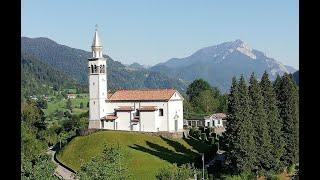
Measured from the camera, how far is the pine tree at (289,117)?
123 feet

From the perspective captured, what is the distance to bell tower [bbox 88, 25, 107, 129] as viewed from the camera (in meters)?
54.0

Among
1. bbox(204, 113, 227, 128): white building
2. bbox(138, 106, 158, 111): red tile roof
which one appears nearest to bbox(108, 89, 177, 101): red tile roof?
bbox(138, 106, 158, 111): red tile roof

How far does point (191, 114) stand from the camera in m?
80.1

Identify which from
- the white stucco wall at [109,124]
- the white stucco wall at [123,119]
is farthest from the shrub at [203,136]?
the white stucco wall at [109,124]

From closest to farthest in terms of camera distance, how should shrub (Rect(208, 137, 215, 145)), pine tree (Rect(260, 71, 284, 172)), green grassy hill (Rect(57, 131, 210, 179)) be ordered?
1. pine tree (Rect(260, 71, 284, 172))
2. green grassy hill (Rect(57, 131, 210, 179))
3. shrub (Rect(208, 137, 215, 145))

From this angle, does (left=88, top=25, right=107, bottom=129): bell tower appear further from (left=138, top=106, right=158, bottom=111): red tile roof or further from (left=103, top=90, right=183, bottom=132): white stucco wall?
(left=138, top=106, right=158, bottom=111): red tile roof

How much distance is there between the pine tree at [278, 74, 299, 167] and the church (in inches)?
641

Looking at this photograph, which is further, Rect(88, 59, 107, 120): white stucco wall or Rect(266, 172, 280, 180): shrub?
Rect(88, 59, 107, 120): white stucco wall

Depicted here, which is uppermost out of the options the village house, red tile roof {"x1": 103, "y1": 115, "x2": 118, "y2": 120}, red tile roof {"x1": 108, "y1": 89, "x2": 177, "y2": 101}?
red tile roof {"x1": 108, "y1": 89, "x2": 177, "y2": 101}

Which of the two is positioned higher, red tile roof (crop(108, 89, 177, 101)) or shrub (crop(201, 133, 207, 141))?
red tile roof (crop(108, 89, 177, 101))

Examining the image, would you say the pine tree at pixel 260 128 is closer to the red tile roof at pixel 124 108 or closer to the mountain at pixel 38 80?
the red tile roof at pixel 124 108
